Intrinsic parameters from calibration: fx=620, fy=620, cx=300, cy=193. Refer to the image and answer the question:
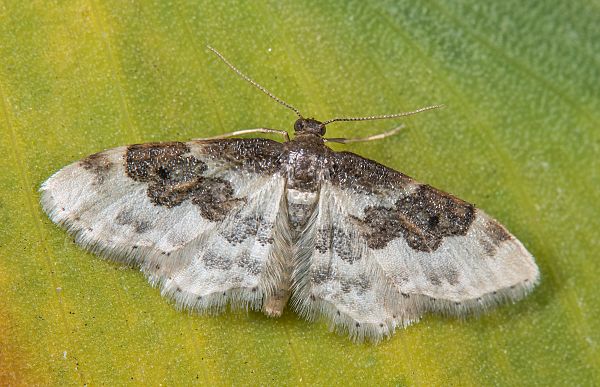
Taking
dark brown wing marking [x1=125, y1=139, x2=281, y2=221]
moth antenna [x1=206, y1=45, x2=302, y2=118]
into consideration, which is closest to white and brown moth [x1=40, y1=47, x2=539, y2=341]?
dark brown wing marking [x1=125, y1=139, x2=281, y2=221]

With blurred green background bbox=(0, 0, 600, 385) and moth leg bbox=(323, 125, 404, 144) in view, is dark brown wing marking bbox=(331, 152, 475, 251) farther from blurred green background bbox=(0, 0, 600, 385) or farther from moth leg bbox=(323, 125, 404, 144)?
blurred green background bbox=(0, 0, 600, 385)

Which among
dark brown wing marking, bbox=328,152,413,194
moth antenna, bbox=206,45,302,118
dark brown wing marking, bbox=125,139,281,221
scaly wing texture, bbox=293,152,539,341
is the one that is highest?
moth antenna, bbox=206,45,302,118

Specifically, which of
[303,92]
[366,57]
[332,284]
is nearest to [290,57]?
[303,92]

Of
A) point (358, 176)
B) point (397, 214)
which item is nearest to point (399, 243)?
point (397, 214)

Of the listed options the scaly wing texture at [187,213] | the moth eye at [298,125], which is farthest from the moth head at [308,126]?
the scaly wing texture at [187,213]

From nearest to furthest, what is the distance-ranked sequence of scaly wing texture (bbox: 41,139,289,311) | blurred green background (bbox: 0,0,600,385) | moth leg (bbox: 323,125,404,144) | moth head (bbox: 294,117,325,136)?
scaly wing texture (bbox: 41,139,289,311), blurred green background (bbox: 0,0,600,385), moth head (bbox: 294,117,325,136), moth leg (bbox: 323,125,404,144)

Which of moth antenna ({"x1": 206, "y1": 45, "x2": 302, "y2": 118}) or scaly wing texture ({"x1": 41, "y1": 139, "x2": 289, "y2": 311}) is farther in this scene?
moth antenna ({"x1": 206, "y1": 45, "x2": 302, "y2": 118})

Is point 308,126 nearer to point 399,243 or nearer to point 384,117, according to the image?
point 384,117
